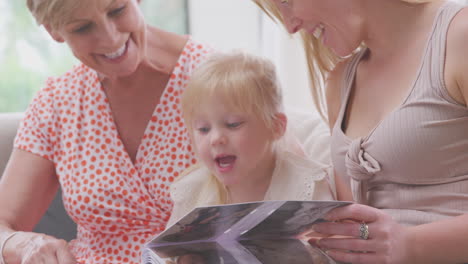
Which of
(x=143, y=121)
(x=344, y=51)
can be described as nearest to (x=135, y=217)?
(x=143, y=121)

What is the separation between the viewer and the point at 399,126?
1.04m

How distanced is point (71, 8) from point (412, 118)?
2.86ft

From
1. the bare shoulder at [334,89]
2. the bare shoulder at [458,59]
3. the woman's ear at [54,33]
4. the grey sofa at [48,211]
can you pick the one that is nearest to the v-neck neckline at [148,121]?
the woman's ear at [54,33]

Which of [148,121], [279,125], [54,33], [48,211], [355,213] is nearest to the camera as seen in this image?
[355,213]

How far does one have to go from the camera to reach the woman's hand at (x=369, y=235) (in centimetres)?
97

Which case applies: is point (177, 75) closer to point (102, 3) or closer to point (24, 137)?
point (102, 3)

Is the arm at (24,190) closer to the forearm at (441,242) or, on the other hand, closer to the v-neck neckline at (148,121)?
the v-neck neckline at (148,121)

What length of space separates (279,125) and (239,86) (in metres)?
0.15

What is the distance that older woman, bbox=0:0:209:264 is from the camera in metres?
1.59

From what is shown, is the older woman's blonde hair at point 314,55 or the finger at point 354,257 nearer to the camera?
the finger at point 354,257

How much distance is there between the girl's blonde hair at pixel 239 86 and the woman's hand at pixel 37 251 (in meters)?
0.41

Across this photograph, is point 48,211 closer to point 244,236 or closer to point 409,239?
point 244,236

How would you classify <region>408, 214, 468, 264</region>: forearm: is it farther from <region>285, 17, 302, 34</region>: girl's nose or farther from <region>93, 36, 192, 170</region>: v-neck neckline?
<region>93, 36, 192, 170</region>: v-neck neckline

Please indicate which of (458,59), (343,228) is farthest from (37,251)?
(458,59)
